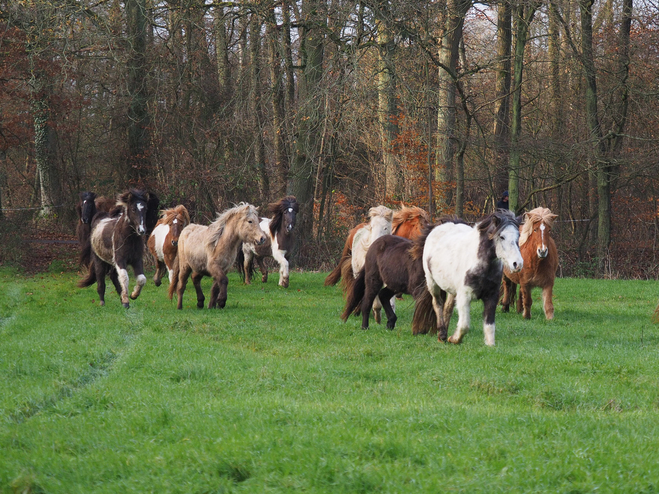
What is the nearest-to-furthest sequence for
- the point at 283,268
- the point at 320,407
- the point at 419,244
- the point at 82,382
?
the point at 320,407 → the point at 82,382 → the point at 419,244 → the point at 283,268

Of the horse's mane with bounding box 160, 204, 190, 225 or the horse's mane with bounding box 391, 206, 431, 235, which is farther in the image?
the horse's mane with bounding box 160, 204, 190, 225

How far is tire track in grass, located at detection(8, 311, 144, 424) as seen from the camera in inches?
251

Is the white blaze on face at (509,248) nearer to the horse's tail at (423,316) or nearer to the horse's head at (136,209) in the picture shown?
the horse's tail at (423,316)

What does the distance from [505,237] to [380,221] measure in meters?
4.38

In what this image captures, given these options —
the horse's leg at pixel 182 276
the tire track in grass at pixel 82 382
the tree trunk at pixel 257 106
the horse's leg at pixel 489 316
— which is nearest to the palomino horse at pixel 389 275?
the horse's leg at pixel 489 316

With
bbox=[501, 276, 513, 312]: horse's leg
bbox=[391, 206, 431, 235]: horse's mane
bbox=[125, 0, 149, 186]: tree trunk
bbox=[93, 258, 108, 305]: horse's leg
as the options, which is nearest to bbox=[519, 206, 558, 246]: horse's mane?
bbox=[501, 276, 513, 312]: horse's leg

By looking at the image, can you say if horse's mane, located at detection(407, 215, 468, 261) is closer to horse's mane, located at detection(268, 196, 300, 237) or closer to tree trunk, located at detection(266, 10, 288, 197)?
horse's mane, located at detection(268, 196, 300, 237)

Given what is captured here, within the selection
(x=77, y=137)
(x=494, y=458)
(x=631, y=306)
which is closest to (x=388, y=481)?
(x=494, y=458)

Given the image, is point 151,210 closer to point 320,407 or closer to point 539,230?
point 539,230

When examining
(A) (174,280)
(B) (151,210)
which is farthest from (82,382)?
(A) (174,280)

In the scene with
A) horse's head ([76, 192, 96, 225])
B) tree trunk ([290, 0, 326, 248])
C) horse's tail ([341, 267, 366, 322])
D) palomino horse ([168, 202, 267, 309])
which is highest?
tree trunk ([290, 0, 326, 248])

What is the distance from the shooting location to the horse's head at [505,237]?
8.96 meters

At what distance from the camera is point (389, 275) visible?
1119 centimetres

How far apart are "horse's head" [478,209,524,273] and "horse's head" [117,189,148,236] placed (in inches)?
270
